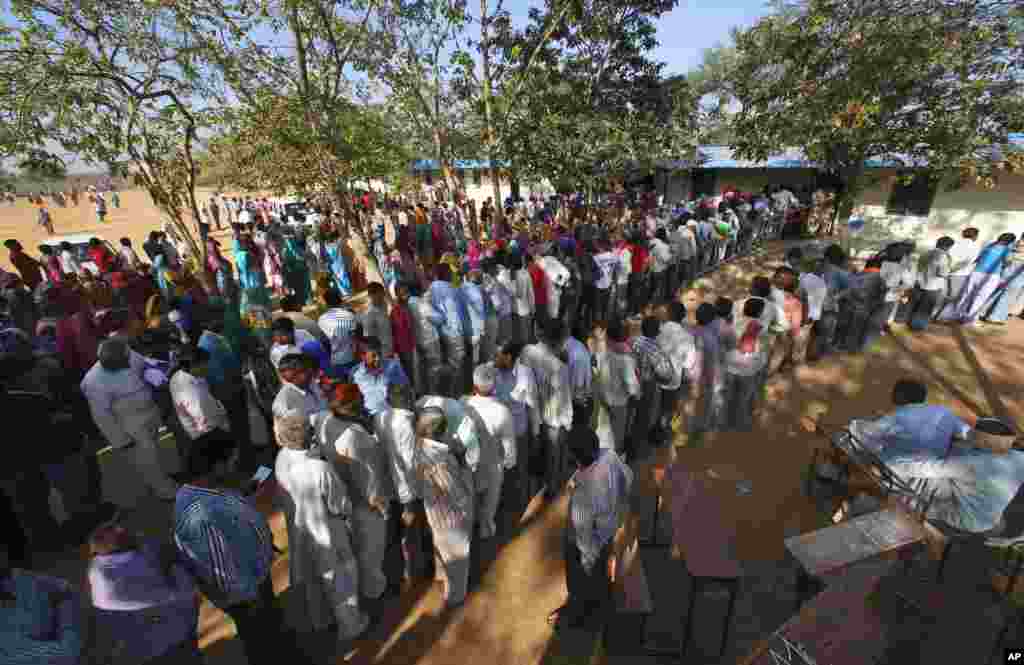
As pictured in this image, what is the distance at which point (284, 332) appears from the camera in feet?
14.5

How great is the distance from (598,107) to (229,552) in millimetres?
12359

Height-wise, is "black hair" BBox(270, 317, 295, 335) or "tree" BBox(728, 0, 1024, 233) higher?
"tree" BBox(728, 0, 1024, 233)

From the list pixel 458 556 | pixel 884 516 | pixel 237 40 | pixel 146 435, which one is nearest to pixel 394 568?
pixel 458 556

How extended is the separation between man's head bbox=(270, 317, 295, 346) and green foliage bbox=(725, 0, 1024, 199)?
9.28m

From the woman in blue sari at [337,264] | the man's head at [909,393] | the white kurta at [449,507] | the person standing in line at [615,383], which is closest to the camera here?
the white kurta at [449,507]

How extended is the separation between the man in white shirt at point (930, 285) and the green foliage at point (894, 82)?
209 centimetres

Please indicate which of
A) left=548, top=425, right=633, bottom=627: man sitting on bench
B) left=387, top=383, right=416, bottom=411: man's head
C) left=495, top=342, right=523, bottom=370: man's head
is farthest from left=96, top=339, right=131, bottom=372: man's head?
left=548, top=425, right=633, bottom=627: man sitting on bench

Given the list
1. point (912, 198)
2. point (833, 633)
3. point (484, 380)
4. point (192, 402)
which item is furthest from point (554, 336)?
point (912, 198)

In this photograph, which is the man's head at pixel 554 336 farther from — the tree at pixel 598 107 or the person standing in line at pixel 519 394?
the tree at pixel 598 107

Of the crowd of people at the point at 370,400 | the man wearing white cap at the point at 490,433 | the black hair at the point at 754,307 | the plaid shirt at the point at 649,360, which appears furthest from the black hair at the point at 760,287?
the man wearing white cap at the point at 490,433

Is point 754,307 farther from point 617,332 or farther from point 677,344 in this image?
point 617,332

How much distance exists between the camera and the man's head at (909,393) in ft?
12.2

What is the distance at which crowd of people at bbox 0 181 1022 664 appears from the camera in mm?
2607

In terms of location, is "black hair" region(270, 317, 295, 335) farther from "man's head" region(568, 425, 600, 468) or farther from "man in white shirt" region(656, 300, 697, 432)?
"man in white shirt" region(656, 300, 697, 432)
